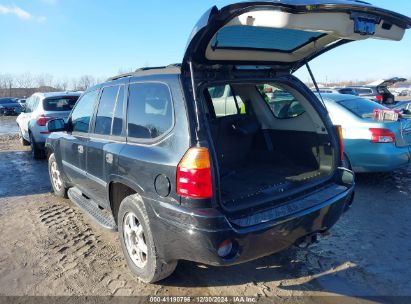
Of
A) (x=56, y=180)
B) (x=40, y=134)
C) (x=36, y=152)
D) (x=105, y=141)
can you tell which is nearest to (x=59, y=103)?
(x=40, y=134)

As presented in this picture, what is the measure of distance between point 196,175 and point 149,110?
882mm

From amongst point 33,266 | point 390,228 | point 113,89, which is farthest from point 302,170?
point 33,266

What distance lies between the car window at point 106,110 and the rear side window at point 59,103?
526 centimetres

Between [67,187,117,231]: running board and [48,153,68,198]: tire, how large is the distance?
1.80 feet

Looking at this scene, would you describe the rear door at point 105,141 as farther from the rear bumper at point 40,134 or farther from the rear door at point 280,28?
the rear bumper at point 40,134

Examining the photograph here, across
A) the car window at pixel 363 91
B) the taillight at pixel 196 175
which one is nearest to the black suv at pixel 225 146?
the taillight at pixel 196 175

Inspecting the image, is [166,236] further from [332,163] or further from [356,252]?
[356,252]

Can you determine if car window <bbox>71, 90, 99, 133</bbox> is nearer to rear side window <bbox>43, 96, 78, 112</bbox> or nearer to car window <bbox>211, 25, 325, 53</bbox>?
car window <bbox>211, 25, 325, 53</bbox>

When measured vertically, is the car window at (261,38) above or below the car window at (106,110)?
above

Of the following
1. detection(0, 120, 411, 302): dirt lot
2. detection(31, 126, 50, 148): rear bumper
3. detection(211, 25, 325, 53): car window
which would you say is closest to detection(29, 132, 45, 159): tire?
detection(31, 126, 50, 148): rear bumper

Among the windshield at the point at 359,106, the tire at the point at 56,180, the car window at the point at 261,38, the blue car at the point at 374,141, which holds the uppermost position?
the car window at the point at 261,38

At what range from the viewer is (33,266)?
11.6 ft

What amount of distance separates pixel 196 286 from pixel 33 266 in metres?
1.72

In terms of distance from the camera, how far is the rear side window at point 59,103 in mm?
8719
